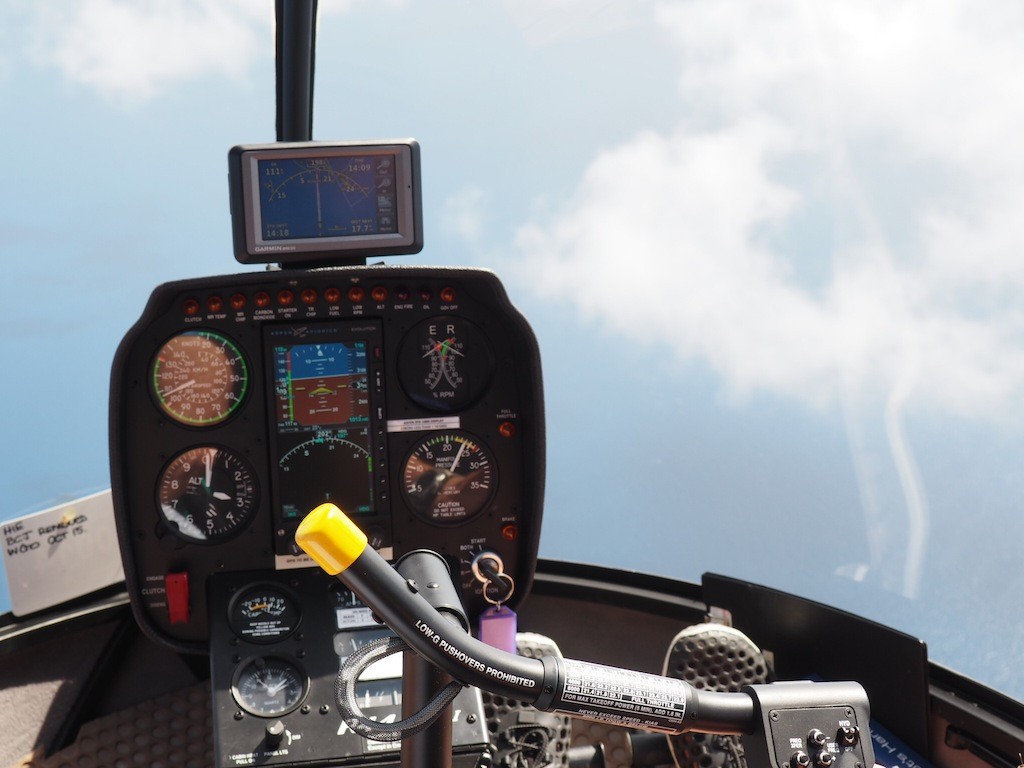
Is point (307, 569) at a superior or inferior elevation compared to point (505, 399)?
inferior

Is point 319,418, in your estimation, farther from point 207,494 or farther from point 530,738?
point 530,738

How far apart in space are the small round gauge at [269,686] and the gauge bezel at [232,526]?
0.33 m

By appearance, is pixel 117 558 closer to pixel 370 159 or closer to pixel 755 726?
pixel 370 159

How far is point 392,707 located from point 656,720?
161cm

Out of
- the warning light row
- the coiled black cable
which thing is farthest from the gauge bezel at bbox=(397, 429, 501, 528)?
the coiled black cable

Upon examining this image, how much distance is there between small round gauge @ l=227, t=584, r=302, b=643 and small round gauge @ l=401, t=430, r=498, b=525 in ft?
1.23

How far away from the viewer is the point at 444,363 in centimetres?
262

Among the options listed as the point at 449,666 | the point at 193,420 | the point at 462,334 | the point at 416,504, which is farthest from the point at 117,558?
the point at 449,666

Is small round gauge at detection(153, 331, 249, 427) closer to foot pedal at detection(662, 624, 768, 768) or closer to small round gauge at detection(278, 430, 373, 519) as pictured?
small round gauge at detection(278, 430, 373, 519)

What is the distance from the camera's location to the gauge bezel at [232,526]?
8.38 ft

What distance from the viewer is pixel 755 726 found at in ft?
2.92

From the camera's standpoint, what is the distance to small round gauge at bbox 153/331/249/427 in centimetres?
250

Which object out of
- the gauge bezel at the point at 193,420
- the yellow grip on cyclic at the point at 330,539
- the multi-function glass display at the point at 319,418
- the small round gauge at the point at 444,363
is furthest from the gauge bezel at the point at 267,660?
the yellow grip on cyclic at the point at 330,539

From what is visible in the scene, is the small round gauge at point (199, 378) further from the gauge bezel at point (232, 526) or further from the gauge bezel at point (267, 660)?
the gauge bezel at point (267, 660)
